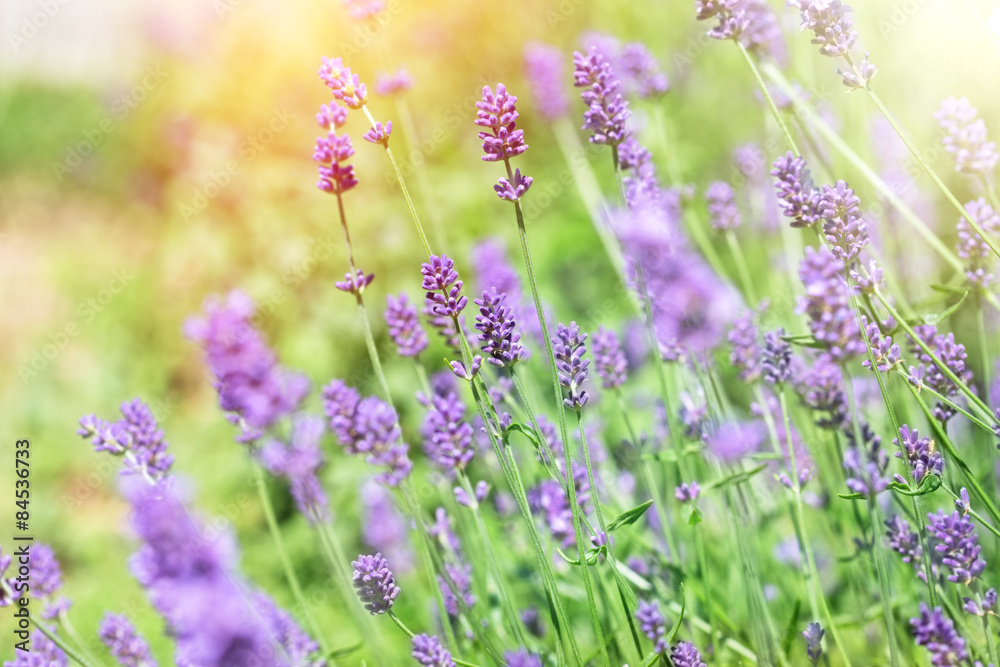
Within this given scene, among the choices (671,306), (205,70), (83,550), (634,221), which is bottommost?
(671,306)

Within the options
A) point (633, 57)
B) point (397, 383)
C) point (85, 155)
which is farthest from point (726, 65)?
point (85, 155)

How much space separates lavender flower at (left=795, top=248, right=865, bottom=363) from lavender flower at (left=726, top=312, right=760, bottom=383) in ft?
1.38

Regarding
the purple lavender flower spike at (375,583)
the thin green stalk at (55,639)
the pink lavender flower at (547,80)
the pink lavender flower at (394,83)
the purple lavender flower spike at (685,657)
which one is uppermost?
the pink lavender flower at (547,80)

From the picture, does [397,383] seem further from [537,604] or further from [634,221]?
[634,221]

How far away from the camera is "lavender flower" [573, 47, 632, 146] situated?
1.35 meters

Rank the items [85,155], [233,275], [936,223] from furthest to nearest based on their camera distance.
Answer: [85,155] → [233,275] → [936,223]

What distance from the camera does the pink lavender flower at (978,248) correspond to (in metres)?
1.50

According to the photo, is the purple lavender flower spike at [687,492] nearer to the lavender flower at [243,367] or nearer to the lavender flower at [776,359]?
the lavender flower at [776,359]

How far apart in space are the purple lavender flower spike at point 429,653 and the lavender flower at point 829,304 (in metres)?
0.86

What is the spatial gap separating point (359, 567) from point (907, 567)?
130cm

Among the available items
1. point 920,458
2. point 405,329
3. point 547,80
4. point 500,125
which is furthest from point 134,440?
point 547,80

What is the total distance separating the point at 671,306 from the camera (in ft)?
5.06

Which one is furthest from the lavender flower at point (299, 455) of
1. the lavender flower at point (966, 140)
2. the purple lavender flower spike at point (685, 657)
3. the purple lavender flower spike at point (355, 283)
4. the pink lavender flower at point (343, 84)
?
the lavender flower at point (966, 140)

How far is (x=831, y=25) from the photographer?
126 centimetres
